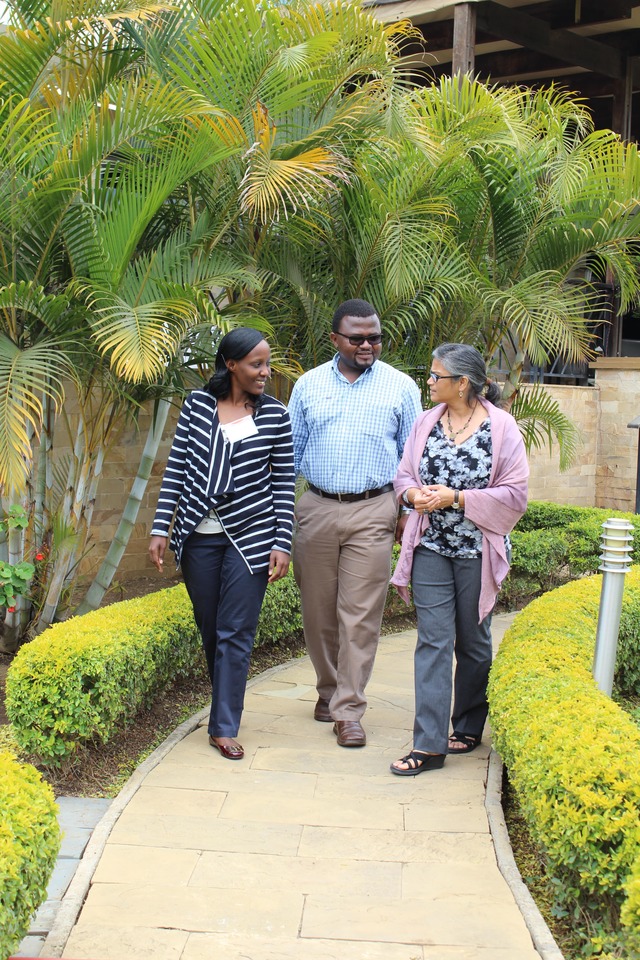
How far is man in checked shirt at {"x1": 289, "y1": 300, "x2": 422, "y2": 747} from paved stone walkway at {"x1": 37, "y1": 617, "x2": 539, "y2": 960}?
16.9 inches

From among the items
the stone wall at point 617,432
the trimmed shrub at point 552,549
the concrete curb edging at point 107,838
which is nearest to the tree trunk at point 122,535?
the concrete curb edging at point 107,838

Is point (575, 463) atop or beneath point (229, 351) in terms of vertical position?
beneath

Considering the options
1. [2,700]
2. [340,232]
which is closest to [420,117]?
[340,232]

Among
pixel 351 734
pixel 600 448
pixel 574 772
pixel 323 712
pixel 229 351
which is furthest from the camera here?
pixel 600 448

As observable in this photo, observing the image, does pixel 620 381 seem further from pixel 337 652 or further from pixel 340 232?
pixel 337 652

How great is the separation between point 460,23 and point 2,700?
911 cm

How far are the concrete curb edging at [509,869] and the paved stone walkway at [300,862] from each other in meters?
0.03

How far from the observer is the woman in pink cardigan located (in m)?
4.37

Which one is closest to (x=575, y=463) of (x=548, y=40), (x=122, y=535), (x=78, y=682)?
(x=548, y=40)

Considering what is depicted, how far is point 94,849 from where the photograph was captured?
3547 mm

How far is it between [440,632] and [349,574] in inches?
21.4

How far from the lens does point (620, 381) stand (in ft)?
45.3

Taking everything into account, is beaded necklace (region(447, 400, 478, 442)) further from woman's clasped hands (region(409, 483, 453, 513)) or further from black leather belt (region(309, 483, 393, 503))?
black leather belt (region(309, 483, 393, 503))

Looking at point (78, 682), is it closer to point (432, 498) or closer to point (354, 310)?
point (432, 498)
